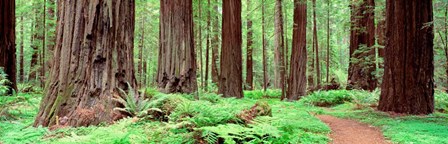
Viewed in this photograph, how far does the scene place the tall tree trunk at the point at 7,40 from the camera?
927 centimetres

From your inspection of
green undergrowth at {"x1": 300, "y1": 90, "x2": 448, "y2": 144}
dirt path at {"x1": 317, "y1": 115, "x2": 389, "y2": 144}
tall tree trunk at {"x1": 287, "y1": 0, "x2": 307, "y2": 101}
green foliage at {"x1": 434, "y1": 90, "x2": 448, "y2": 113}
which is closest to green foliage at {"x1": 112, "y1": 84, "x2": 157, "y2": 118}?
dirt path at {"x1": 317, "y1": 115, "x2": 389, "y2": 144}

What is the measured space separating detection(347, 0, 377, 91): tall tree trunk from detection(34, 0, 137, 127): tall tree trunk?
11.0 metres

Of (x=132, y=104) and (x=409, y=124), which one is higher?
(x=132, y=104)

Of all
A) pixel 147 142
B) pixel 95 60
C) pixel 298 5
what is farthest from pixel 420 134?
pixel 298 5

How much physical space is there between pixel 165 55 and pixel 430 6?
673cm

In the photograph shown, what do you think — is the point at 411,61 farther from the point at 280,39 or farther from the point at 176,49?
the point at 280,39

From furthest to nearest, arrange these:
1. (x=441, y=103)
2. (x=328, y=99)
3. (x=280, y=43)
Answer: (x=280, y=43) → (x=328, y=99) → (x=441, y=103)

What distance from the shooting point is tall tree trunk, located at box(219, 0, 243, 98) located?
38.4 feet

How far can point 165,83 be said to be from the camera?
8.76 m

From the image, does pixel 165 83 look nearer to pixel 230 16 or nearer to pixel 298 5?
pixel 230 16

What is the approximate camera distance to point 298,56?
44.3 ft

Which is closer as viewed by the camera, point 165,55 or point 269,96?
point 165,55

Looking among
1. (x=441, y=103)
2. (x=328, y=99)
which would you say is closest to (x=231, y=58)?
(x=328, y=99)

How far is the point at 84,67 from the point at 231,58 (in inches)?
286
